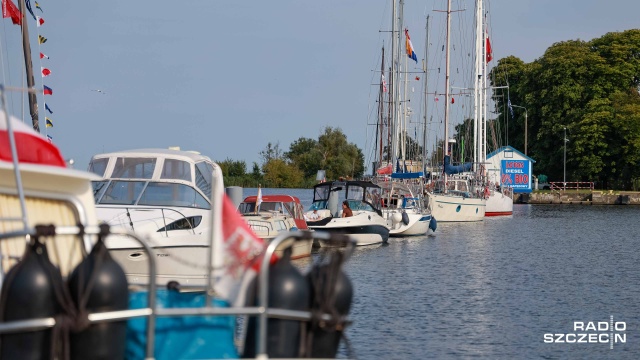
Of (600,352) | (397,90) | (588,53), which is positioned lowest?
(600,352)

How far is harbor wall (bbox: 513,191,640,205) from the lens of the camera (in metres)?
101

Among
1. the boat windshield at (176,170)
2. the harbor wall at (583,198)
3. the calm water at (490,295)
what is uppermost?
the harbor wall at (583,198)

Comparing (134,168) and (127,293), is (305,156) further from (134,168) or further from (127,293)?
(127,293)

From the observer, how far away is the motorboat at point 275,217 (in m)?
32.0

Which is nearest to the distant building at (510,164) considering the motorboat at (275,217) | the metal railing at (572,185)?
the metal railing at (572,185)

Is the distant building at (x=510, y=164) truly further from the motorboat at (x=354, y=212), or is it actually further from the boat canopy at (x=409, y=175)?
the motorboat at (x=354, y=212)

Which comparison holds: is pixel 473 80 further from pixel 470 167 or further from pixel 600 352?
pixel 600 352

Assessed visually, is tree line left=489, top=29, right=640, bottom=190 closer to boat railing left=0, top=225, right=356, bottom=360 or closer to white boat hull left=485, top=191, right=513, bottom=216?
white boat hull left=485, top=191, right=513, bottom=216

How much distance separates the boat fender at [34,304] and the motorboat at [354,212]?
31.8 meters

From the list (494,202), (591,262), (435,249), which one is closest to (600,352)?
(591,262)

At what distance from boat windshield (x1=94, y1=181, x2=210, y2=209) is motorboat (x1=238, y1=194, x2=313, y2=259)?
713 centimetres

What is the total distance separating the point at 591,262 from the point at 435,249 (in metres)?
7.25

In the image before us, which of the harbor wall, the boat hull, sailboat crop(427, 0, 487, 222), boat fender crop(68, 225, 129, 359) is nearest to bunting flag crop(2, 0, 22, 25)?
boat fender crop(68, 225, 129, 359)

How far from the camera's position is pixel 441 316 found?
74.8ft
